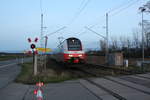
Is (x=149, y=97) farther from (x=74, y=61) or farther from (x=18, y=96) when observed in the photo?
(x=74, y=61)

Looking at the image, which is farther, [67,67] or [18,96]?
[67,67]

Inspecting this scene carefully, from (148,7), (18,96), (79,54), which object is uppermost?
(148,7)

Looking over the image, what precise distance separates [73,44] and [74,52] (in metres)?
1.17

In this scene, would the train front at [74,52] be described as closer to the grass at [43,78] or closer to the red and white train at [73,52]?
the red and white train at [73,52]

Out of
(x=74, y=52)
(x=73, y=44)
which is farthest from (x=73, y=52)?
(x=73, y=44)

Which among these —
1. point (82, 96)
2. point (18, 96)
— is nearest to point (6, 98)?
point (18, 96)

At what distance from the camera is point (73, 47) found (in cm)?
2741

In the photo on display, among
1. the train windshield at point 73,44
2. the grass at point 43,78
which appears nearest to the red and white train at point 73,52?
the train windshield at point 73,44

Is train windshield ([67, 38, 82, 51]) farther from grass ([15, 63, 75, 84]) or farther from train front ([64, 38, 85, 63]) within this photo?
grass ([15, 63, 75, 84])

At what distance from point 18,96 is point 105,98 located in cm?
377

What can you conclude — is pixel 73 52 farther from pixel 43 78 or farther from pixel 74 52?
pixel 43 78

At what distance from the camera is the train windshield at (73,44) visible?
27.4 m

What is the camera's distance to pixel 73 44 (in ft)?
90.6

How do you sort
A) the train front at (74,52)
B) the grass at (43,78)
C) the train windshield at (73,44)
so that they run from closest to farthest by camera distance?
the grass at (43,78) < the train front at (74,52) < the train windshield at (73,44)
